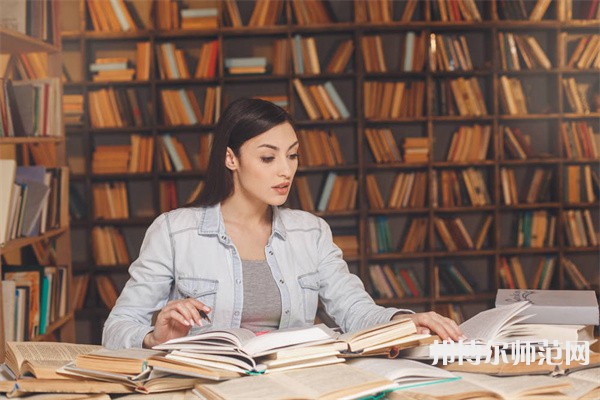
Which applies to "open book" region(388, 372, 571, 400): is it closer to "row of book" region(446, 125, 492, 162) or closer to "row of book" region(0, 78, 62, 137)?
"row of book" region(0, 78, 62, 137)

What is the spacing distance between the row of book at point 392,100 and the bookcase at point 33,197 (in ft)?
6.42

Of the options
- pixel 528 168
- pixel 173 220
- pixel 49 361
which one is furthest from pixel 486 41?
pixel 49 361

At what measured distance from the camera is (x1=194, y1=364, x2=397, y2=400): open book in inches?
47.6

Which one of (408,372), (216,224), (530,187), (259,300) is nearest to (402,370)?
(408,372)

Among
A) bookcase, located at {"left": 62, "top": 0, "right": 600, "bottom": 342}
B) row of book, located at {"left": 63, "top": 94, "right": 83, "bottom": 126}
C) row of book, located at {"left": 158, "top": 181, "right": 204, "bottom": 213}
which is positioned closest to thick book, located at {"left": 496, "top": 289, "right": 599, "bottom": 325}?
bookcase, located at {"left": 62, "top": 0, "right": 600, "bottom": 342}

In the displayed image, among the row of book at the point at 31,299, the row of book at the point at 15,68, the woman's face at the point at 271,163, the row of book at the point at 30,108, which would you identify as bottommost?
the row of book at the point at 31,299

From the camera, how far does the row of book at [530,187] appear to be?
509 centimetres

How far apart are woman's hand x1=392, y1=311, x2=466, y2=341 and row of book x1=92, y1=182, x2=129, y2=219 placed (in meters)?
3.58

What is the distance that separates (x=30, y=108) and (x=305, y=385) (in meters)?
2.43

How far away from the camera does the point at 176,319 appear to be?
5.22 feet

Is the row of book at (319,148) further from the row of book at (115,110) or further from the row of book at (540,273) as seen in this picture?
the row of book at (540,273)

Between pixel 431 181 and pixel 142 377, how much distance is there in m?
3.81

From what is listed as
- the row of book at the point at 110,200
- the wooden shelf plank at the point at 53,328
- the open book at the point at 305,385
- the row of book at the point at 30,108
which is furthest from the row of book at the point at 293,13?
the open book at the point at 305,385

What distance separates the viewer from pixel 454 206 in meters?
5.07
